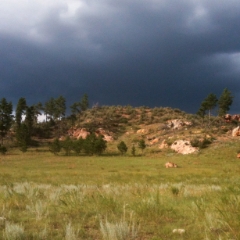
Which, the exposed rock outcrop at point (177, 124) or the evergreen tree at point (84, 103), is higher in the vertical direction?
the evergreen tree at point (84, 103)

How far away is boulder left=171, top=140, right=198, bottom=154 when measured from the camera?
213 feet

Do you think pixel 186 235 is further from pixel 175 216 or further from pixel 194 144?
pixel 194 144

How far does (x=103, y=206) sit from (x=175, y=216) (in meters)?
2.05

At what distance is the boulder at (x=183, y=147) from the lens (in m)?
64.9

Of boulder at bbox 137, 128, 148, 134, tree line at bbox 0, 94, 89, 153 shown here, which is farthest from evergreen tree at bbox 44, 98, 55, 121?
boulder at bbox 137, 128, 148, 134

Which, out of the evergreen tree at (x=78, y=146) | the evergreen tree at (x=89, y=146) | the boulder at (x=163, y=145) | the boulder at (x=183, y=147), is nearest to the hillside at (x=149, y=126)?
the boulder at (x=163, y=145)

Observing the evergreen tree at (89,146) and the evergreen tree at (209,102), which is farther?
the evergreen tree at (209,102)

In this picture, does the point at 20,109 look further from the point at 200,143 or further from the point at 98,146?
the point at 200,143

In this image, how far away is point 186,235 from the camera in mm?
5891

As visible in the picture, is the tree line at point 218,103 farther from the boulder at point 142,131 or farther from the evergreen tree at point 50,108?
the evergreen tree at point 50,108

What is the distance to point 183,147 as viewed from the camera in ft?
222

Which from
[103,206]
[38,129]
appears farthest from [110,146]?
[103,206]

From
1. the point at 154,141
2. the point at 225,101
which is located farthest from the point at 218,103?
the point at 154,141

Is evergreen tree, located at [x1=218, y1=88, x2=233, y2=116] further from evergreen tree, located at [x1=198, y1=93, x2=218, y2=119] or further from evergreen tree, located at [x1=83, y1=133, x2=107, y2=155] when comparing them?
evergreen tree, located at [x1=83, y1=133, x2=107, y2=155]
